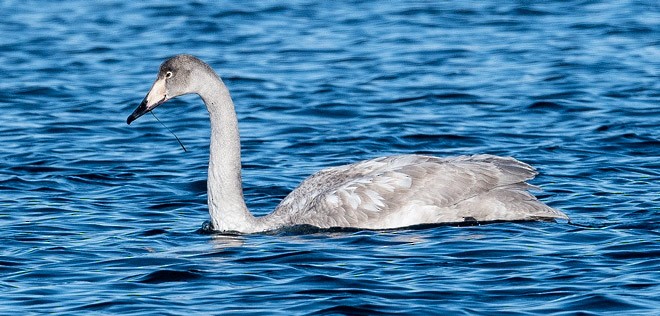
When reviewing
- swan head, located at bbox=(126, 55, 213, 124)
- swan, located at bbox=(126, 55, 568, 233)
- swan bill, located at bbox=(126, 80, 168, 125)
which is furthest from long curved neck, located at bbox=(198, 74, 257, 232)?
swan bill, located at bbox=(126, 80, 168, 125)

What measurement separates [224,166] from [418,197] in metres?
1.72

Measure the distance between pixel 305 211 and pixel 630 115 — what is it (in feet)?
22.8

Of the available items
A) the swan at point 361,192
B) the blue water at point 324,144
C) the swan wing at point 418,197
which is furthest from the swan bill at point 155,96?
the swan wing at point 418,197

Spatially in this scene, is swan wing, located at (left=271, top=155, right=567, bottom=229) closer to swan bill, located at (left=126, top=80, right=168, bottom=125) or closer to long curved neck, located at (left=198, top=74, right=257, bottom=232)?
long curved neck, located at (left=198, top=74, right=257, bottom=232)

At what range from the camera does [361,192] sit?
11836mm

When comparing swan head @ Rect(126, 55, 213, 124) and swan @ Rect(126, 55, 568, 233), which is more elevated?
swan head @ Rect(126, 55, 213, 124)

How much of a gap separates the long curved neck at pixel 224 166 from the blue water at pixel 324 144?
0.20 meters

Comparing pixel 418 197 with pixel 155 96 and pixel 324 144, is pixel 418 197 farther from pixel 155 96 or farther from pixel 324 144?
pixel 324 144

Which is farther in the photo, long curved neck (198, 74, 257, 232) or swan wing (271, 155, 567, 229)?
long curved neck (198, 74, 257, 232)

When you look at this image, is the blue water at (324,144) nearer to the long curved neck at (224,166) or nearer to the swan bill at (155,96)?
the long curved neck at (224,166)

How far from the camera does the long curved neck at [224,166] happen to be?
11.9m

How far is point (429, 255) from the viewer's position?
34.8ft

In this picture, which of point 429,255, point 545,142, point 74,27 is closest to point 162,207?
point 429,255

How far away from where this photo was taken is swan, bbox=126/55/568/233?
11.8 metres
